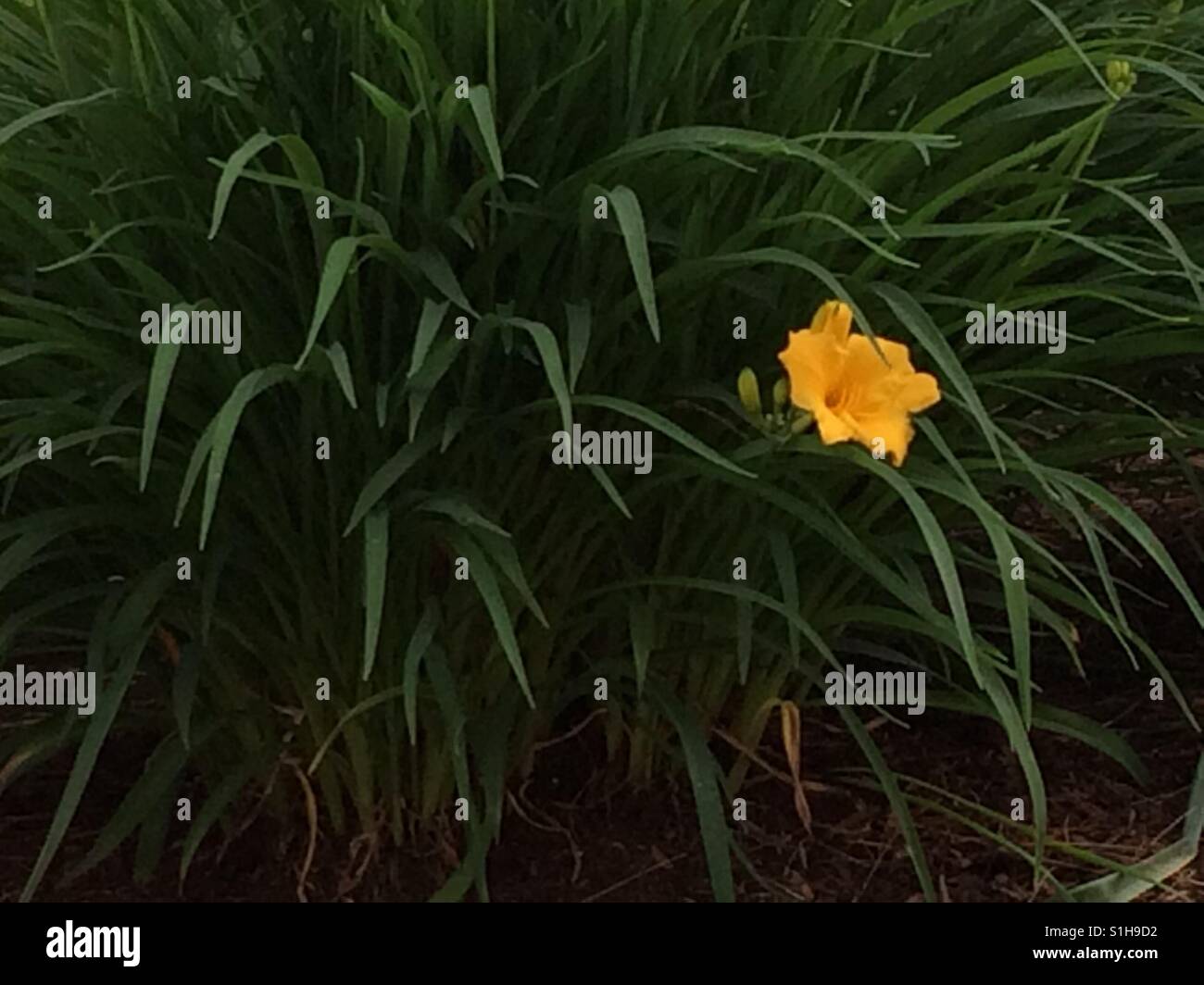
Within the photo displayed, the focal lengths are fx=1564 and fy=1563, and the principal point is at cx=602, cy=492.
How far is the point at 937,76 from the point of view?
1.12 m

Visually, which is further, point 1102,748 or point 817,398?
point 1102,748

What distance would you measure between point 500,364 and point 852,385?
23cm

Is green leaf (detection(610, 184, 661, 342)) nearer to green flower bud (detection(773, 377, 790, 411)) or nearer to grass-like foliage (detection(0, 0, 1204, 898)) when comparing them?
grass-like foliage (detection(0, 0, 1204, 898))

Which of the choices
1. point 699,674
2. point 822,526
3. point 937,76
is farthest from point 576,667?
point 937,76

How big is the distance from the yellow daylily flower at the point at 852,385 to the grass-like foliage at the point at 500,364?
26 mm

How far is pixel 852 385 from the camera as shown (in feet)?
3.19

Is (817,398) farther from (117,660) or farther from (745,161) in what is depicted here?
(117,660)

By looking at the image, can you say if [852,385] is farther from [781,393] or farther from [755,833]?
[755,833]

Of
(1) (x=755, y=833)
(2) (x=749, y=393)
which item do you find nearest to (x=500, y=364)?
(2) (x=749, y=393)

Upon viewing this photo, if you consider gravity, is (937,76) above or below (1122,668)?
above

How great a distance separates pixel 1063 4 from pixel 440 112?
0.53m

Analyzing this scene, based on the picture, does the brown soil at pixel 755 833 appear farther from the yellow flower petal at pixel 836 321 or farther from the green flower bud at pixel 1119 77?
the green flower bud at pixel 1119 77

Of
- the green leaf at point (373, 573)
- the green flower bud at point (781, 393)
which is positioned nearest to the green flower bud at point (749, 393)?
the green flower bud at point (781, 393)

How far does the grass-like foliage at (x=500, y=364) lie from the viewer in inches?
38.5
